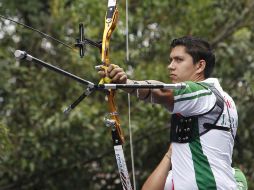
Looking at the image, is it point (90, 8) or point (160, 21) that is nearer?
point (90, 8)

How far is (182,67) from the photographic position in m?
4.12

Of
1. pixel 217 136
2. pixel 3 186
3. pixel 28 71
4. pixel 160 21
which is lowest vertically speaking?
pixel 3 186

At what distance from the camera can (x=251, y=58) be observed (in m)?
8.36

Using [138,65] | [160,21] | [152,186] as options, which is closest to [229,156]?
[152,186]

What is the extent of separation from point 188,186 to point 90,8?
4.53 meters

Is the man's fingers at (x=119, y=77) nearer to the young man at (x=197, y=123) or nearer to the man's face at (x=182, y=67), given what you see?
the young man at (x=197, y=123)

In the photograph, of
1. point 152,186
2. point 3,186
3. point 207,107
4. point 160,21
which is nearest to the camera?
point 207,107

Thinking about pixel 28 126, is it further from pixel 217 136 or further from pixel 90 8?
pixel 217 136

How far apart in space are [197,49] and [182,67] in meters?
0.14

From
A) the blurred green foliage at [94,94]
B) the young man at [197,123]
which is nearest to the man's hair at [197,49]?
the young man at [197,123]

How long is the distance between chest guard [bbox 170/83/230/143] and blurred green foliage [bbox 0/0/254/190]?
3.60 m

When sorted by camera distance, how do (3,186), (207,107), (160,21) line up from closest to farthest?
(207,107) → (3,186) → (160,21)

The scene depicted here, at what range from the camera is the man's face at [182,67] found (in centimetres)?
411

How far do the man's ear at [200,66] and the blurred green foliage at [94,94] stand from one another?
136 inches
